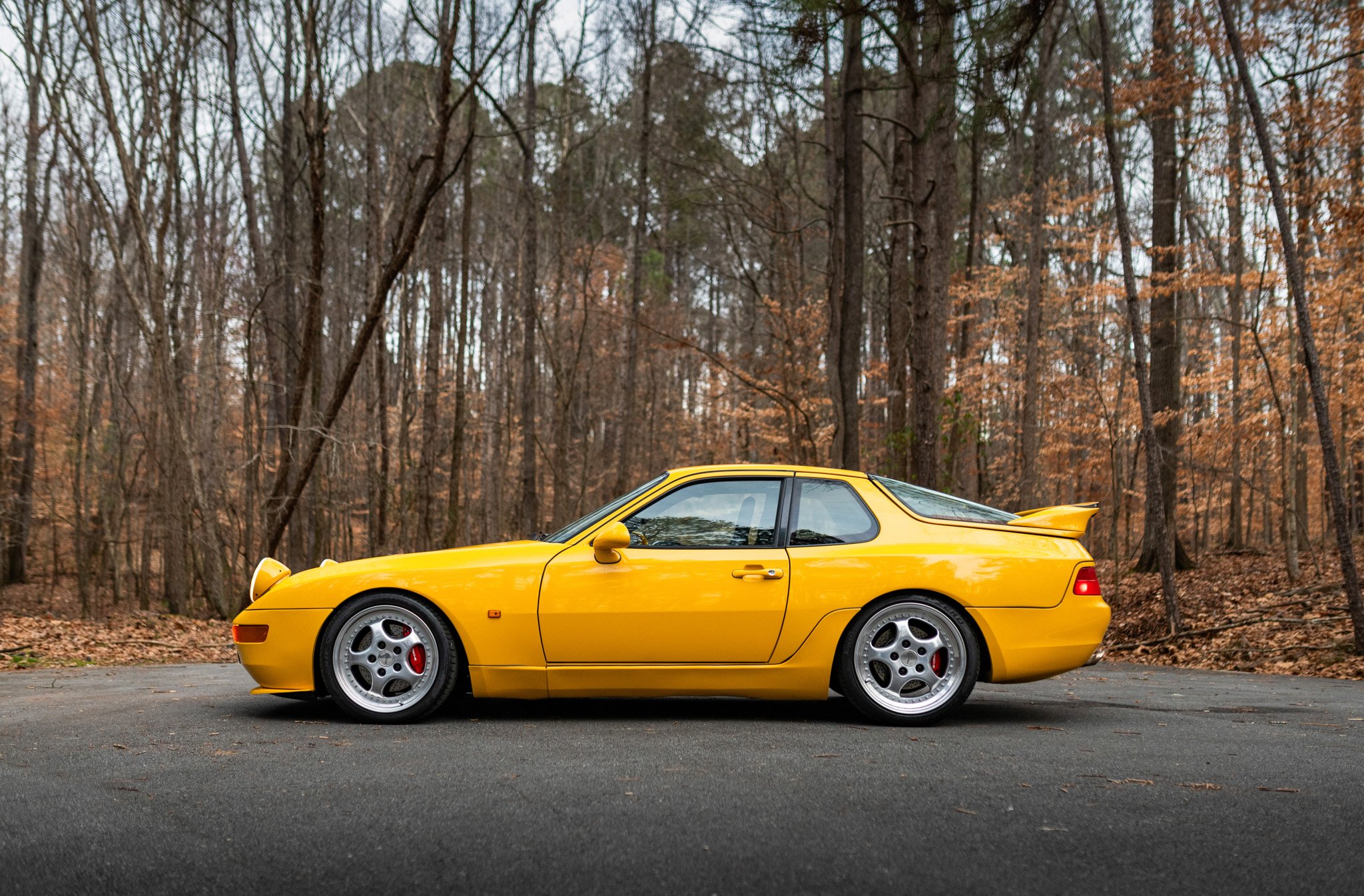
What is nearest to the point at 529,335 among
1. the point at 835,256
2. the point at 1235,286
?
the point at 835,256

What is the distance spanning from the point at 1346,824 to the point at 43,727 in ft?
19.4

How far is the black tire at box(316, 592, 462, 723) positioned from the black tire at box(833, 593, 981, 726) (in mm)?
2043

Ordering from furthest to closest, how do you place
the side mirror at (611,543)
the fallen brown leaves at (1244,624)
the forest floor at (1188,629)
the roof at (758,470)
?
1. the forest floor at (1188,629)
2. the fallen brown leaves at (1244,624)
3. the roof at (758,470)
4. the side mirror at (611,543)

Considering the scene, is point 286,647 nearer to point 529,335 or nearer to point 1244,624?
point 1244,624

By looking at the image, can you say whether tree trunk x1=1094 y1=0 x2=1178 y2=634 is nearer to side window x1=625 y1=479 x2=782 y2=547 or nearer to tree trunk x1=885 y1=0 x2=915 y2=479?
tree trunk x1=885 y1=0 x2=915 y2=479

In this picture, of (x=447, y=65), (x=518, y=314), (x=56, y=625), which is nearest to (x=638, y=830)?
(x=447, y=65)

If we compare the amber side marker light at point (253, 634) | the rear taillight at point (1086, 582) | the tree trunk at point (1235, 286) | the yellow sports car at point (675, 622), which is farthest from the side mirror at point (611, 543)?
the tree trunk at point (1235, 286)

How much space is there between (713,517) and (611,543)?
2.22 ft

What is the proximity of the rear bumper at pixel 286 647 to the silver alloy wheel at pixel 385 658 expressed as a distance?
14 cm

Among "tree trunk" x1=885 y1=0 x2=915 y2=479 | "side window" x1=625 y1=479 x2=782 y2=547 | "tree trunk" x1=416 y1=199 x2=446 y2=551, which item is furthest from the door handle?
"tree trunk" x1=416 y1=199 x2=446 y2=551

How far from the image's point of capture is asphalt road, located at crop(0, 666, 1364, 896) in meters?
3.12

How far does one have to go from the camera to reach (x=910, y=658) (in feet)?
19.3

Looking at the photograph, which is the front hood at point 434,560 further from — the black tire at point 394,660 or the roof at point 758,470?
the roof at point 758,470

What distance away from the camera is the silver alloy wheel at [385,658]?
Answer: 5.81m
